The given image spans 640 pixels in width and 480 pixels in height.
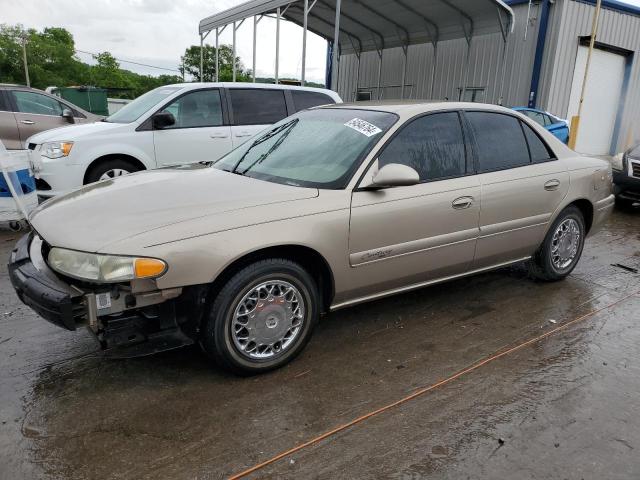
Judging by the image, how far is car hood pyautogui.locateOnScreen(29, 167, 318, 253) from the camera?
271 centimetres

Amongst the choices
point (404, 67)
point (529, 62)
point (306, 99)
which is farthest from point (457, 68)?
point (306, 99)

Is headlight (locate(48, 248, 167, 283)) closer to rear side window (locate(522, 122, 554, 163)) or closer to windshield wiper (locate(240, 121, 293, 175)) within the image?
windshield wiper (locate(240, 121, 293, 175))

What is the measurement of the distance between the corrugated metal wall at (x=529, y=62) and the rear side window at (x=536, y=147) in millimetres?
11061

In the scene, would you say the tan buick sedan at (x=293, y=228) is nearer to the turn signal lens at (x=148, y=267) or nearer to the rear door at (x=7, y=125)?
the turn signal lens at (x=148, y=267)

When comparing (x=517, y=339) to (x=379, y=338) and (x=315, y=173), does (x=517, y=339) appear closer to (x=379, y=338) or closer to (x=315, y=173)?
(x=379, y=338)

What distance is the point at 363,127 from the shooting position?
11.7ft

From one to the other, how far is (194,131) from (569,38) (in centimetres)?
1199

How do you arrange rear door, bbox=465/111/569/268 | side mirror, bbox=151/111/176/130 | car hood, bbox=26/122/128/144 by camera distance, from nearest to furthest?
rear door, bbox=465/111/569/268, car hood, bbox=26/122/128/144, side mirror, bbox=151/111/176/130

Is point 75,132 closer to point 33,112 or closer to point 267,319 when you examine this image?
point 33,112

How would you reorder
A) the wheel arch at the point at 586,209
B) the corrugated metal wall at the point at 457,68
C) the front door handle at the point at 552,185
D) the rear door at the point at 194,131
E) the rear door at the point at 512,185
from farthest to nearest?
1. the corrugated metal wall at the point at 457,68
2. the rear door at the point at 194,131
3. the wheel arch at the point at 586,209
4. the front door handle at the point at 552,185
5. the rear door at the point at 512,185

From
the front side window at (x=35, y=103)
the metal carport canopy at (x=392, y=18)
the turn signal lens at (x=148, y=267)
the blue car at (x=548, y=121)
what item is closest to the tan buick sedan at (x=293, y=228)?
the turn signal lens at (x=148, y=267)

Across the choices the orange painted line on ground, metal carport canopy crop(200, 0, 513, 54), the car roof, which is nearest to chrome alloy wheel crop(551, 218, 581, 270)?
the orange painted line on ground

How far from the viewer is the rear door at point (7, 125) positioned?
30.3ft

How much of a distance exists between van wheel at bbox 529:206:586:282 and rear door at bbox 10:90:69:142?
8.53 m
